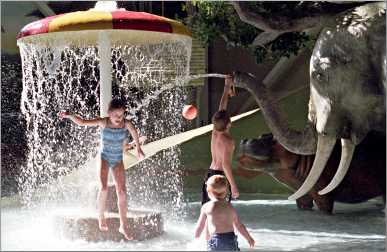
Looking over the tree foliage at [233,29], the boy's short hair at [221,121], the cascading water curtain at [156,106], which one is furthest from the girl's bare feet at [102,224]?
the tree foliage at [233,29]

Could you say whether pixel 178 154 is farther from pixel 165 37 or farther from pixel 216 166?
pixel 216 166

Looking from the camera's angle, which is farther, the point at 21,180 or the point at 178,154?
the point at 21,180

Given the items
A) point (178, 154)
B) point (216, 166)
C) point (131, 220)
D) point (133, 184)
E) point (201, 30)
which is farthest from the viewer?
point (178, 154)

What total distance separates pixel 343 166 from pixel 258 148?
7.61 feet

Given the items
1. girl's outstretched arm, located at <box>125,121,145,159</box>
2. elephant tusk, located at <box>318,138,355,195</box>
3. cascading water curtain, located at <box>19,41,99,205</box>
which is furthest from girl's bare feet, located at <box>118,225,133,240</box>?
cascading water curtain, located at <box>19,41,99,205</box>

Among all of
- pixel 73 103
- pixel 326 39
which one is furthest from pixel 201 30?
pixel 73 103

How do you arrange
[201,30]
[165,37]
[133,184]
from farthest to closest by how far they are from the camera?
[133,184] → [201,30] → [165,37]

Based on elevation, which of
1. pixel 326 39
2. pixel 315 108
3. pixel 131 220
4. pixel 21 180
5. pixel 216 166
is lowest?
pixel 21 180

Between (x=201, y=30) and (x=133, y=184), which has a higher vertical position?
(x=201, y=30)

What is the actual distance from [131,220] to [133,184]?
398 centimetres

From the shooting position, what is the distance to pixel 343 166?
6324 millimetres

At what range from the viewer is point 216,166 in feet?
19.0

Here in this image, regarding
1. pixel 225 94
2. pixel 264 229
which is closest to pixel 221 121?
pixel 225 94

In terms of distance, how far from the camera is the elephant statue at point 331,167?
27.5 ft
